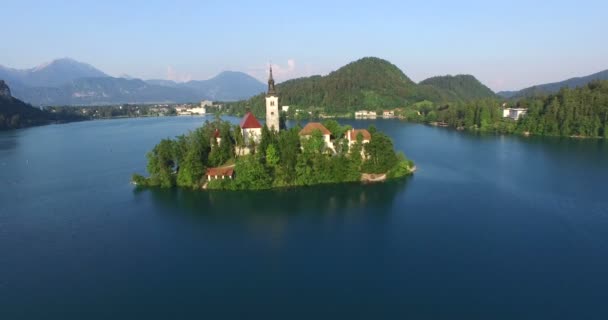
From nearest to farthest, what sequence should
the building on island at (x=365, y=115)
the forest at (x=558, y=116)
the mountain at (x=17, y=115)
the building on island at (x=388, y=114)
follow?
1. the forest at (x=558, y=116)
2. the mountain at (x=17, y=115)
3. the building on island at (x=365, y=115)
4. the building on island at (x=388, y=114)

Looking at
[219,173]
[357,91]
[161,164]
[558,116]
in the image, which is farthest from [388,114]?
[161,164]

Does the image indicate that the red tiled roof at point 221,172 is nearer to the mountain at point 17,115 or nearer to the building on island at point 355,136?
the building on island at point 355,136

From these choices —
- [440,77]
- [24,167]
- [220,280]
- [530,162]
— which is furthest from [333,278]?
[440,77]

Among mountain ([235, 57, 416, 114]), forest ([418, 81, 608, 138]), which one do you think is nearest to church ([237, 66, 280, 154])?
forest ([418, 81, 608, 138])

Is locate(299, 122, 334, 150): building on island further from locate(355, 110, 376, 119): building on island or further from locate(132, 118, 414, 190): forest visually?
locate(355, 110, 376, 119): building on island

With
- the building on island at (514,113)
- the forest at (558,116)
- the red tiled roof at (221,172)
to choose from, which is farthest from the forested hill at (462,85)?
the red tiled roof at (221,172)

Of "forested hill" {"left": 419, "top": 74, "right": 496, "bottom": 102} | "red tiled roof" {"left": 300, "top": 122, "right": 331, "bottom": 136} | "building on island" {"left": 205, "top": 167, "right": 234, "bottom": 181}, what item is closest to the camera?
"building on island" {"left": 205, "top": 167, "right": 234, "bottom": 181}

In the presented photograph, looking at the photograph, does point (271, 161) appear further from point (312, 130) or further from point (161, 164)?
point (161, 164)
